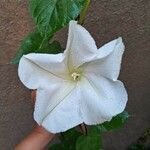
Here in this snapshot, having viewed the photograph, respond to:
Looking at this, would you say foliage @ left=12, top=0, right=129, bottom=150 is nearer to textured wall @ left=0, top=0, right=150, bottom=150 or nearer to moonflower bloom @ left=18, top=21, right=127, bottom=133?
moonflower bloom @ left=18, top=21, right=127, bottom=133

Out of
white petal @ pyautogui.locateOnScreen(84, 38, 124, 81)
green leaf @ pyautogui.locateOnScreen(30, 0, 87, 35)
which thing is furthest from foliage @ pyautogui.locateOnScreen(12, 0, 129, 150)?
white petal @ pyautogui.locateOnScreen(84, 38, 124, 81)

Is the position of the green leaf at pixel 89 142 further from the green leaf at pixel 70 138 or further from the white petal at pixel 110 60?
the white petal at pixel 110 60

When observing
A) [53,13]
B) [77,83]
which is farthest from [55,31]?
[77,83]

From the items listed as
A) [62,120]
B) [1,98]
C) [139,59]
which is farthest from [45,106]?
[139,59]

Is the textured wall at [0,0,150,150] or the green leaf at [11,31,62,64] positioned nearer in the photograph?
the green leaf at [11,31,62,64]

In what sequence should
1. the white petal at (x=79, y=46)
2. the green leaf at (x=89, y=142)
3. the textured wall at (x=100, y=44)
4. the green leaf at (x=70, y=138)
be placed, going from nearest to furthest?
the white petal at (x=79, y=46), the green leaf at (x=89, y=142), the green leaf at (x=70, y=138), the textured wall at (x=100, y=44)

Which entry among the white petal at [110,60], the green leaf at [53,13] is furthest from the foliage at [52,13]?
the white petal at [110,60]

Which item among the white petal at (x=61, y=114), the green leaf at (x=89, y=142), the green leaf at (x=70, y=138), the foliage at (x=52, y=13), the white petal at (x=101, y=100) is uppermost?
the foliage at (x=52, y=13)
